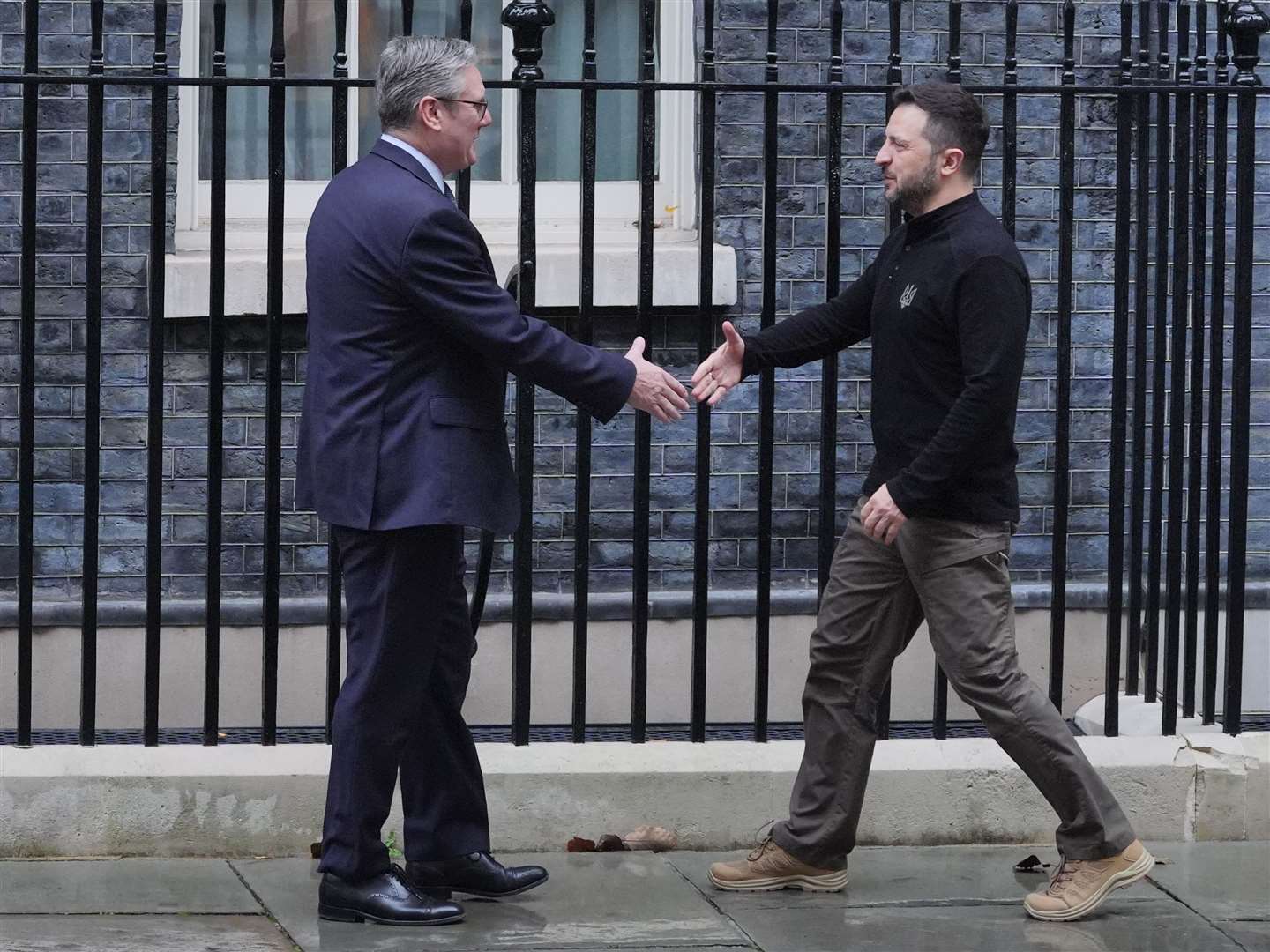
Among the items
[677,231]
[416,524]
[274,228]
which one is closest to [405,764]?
[416,524]

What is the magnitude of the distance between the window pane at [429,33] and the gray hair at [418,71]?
2.78 m

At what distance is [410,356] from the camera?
14.5 feet

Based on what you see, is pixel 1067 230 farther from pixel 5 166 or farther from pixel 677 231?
pixel 5 166

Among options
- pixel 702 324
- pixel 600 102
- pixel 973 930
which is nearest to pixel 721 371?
pixel 702 324

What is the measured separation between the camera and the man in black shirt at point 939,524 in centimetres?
451

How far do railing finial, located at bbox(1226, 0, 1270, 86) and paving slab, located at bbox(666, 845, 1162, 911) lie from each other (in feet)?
7.21

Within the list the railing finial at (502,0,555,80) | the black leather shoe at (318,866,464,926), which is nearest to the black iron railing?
the railing finial at (502,0,555,80)

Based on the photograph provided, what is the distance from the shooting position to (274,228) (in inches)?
200

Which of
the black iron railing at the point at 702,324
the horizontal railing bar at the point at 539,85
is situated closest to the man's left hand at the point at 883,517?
the black iron railing at the point at 702,324

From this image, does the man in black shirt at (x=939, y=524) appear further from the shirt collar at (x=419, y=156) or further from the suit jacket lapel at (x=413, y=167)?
the shirt collar at (x=419, y=156)

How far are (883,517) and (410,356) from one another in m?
1.14

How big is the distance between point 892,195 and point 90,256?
79.8 inches

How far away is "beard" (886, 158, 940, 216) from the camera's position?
4621mm

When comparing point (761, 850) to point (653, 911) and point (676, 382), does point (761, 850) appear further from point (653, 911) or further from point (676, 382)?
point (676, 382)
